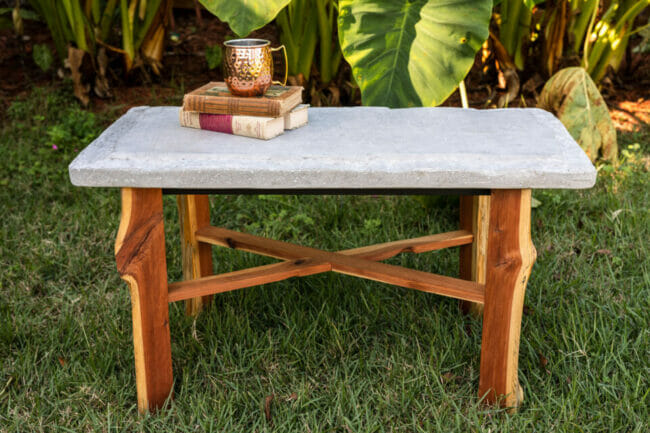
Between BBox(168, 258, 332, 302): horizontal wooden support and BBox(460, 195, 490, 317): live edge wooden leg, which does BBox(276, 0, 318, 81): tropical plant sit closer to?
BBox(460, 195, 490, 317): live edge wooden leg

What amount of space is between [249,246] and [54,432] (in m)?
0.61

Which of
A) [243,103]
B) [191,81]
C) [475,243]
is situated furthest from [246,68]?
[191,81]

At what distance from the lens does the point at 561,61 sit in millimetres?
3264

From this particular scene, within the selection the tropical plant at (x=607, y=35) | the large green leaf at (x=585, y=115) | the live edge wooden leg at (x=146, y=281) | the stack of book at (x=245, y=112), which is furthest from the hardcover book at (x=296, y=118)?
the tropical plant at (x=607, y=35)

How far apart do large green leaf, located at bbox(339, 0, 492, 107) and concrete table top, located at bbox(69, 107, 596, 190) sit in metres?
0.46

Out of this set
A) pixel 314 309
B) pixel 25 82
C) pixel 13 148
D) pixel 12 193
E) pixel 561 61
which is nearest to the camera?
pixel 314 309

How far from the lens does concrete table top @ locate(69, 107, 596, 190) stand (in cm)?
129

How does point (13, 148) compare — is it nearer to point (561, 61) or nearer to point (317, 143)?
point (317, 143)

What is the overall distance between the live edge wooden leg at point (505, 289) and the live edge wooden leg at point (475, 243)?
28 cm

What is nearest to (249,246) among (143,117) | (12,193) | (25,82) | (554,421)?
(143,117)

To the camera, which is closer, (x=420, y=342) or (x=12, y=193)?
(x=420, y=342)

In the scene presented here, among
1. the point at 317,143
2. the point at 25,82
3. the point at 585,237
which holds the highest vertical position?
the point at 317,143

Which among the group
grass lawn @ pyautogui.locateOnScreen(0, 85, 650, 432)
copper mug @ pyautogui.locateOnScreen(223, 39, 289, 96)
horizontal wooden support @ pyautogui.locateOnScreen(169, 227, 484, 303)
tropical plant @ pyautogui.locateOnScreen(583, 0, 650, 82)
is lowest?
grass lawn @ pyautogui.locateOnScreen(0, 85, 650, 432)

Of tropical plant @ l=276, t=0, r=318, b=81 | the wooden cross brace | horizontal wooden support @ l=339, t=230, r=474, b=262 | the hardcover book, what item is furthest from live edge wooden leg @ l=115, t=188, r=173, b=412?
tropical plant @ l=276, t=0, r=318, b=81
